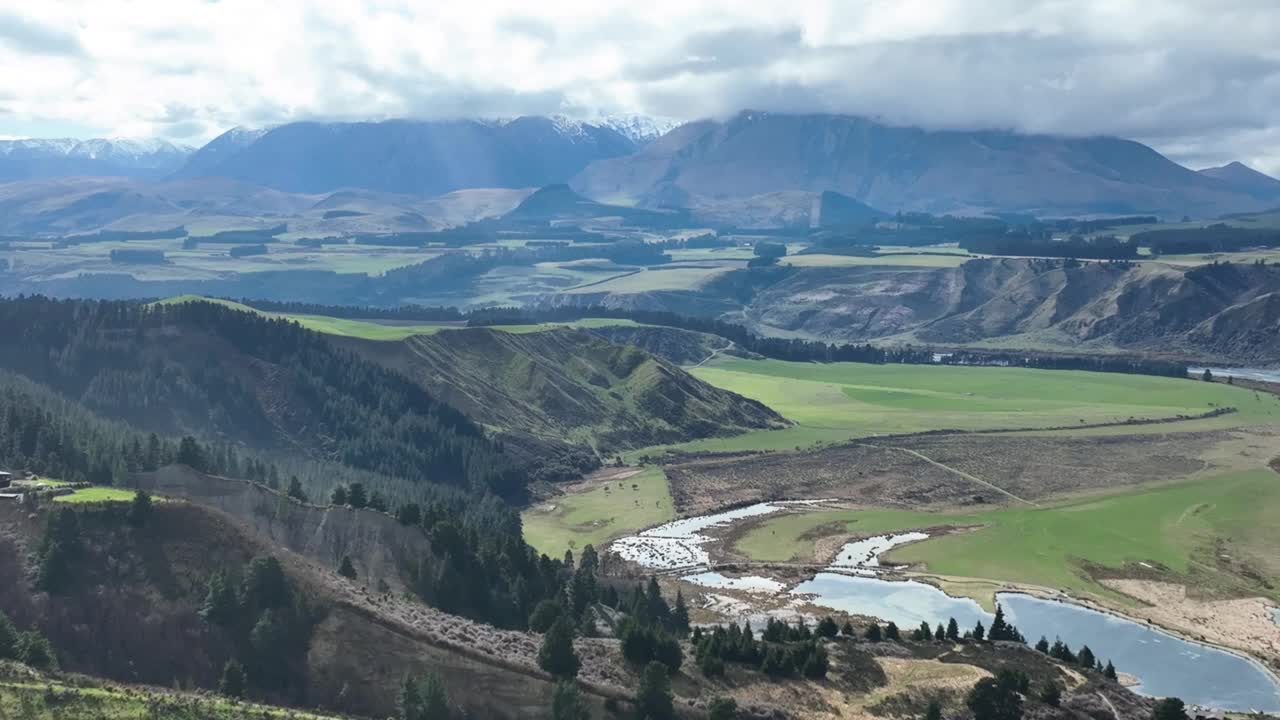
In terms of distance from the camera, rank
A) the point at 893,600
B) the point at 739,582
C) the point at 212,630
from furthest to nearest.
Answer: the point at 739,582
the point at 893,600
the point at 212,630

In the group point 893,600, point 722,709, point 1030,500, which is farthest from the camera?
point 1030,500

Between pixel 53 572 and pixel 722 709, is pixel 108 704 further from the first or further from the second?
pixel 722 709

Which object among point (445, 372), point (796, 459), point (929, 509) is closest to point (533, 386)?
point (445, 372)

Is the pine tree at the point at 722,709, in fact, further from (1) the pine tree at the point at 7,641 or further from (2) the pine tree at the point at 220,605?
(1) the pine tree at the point at 7,641

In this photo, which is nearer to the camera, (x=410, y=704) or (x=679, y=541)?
(x=410, y=704)

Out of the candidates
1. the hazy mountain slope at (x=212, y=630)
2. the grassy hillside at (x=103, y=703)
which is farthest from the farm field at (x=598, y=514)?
the grassy hillside at (x=103, y=703)

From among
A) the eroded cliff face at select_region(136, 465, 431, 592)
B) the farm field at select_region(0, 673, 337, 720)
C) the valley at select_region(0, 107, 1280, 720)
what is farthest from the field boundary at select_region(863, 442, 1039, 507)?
the farm field at select_region(0, 673, 337, 720)

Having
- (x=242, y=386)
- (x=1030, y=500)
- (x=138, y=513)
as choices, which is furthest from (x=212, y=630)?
(x=1030, y=500)
